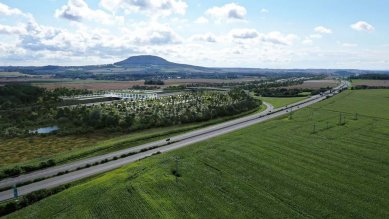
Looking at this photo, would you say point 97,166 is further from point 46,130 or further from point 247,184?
point 46,130

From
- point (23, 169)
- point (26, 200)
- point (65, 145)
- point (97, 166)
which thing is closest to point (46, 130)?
point (65, 145)

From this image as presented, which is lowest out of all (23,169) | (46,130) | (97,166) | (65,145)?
(46,130)

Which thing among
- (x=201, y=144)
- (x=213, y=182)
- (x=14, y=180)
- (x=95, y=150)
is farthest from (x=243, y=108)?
(x=14, y=180)

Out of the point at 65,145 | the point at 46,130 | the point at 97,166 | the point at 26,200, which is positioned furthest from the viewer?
the point at 46,130

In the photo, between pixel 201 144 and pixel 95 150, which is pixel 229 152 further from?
pixel 95 150

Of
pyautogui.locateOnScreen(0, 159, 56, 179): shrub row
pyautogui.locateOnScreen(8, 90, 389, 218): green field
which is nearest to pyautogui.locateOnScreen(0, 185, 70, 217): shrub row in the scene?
pyautogui.locateOnScreen(8, 90, 389, 218): green field

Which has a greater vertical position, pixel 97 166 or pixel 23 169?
pixel 23 169
